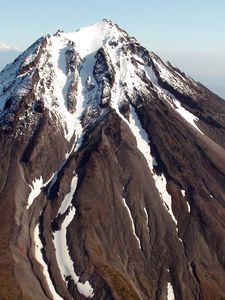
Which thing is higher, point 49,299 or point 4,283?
point 4,283
